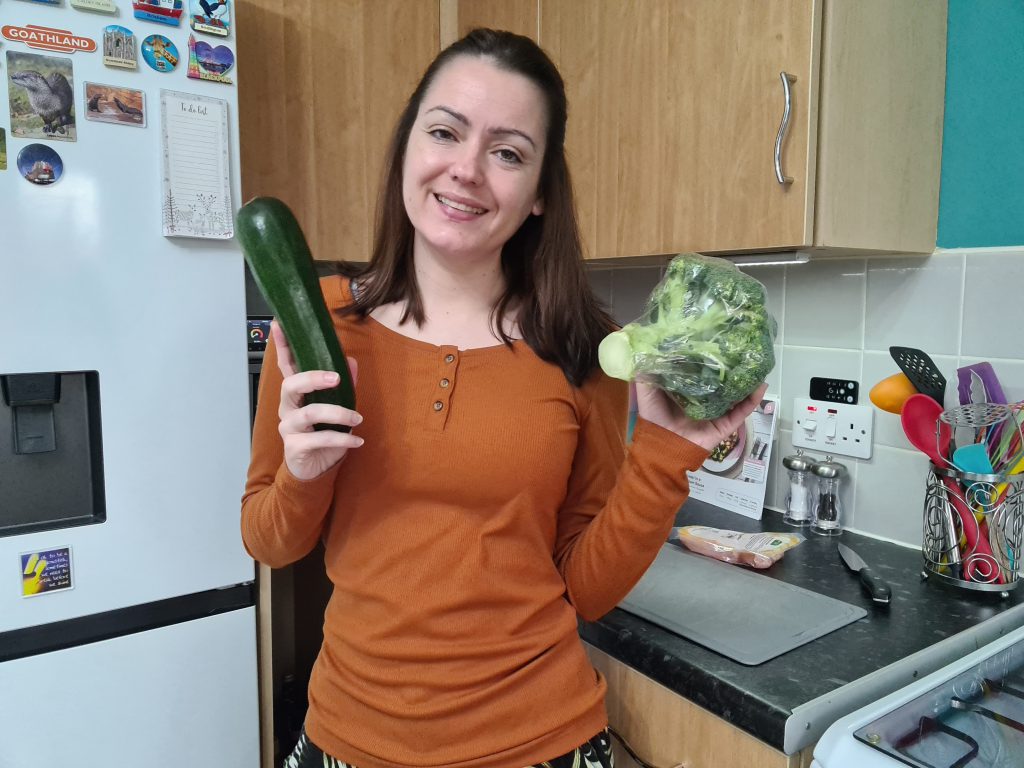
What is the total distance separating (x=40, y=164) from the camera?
45.2 inches

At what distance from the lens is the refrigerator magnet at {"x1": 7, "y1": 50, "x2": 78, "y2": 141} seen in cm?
112

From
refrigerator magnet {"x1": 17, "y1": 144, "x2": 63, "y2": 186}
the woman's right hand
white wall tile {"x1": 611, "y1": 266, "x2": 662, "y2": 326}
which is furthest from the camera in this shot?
white wall tile {"x1": 611, "y1": 266, "x2": 662, "y2": 326}

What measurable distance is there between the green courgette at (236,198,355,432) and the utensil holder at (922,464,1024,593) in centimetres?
90

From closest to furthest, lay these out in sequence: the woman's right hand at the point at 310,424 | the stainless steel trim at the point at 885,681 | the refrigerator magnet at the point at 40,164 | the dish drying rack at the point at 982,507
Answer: the woman's right hand at the point at 310,424
the stainless steel trim at the point at 885,681
the dish drying rack at the point at 982,507
the refrigerator magnet at the point at 40,164

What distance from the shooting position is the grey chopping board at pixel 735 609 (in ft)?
3.05

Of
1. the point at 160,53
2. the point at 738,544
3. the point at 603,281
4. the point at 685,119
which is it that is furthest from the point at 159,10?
the point at 738,544

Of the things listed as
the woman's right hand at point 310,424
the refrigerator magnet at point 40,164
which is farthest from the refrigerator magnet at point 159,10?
the woman's right hand at point 310,424

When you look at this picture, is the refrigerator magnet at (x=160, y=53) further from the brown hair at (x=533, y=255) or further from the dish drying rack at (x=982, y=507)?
the dish drying rack at (x=982, y=507)

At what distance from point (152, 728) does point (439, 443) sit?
0.93 m

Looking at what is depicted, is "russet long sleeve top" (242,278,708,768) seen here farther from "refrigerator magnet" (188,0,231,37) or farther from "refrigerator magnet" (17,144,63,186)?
"refrigerator magnet" (188,0,231,37)

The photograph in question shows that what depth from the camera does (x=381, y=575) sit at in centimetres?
78

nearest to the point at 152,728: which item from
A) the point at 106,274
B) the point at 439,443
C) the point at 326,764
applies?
the point at 326,764

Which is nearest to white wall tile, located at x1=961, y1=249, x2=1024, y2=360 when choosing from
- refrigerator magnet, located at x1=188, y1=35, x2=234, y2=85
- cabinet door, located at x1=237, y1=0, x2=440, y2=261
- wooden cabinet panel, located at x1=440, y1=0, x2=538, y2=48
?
wooden cabinet panel, located at x1=440, y1=0, x2=538, y2=48

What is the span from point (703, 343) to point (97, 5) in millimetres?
1142
